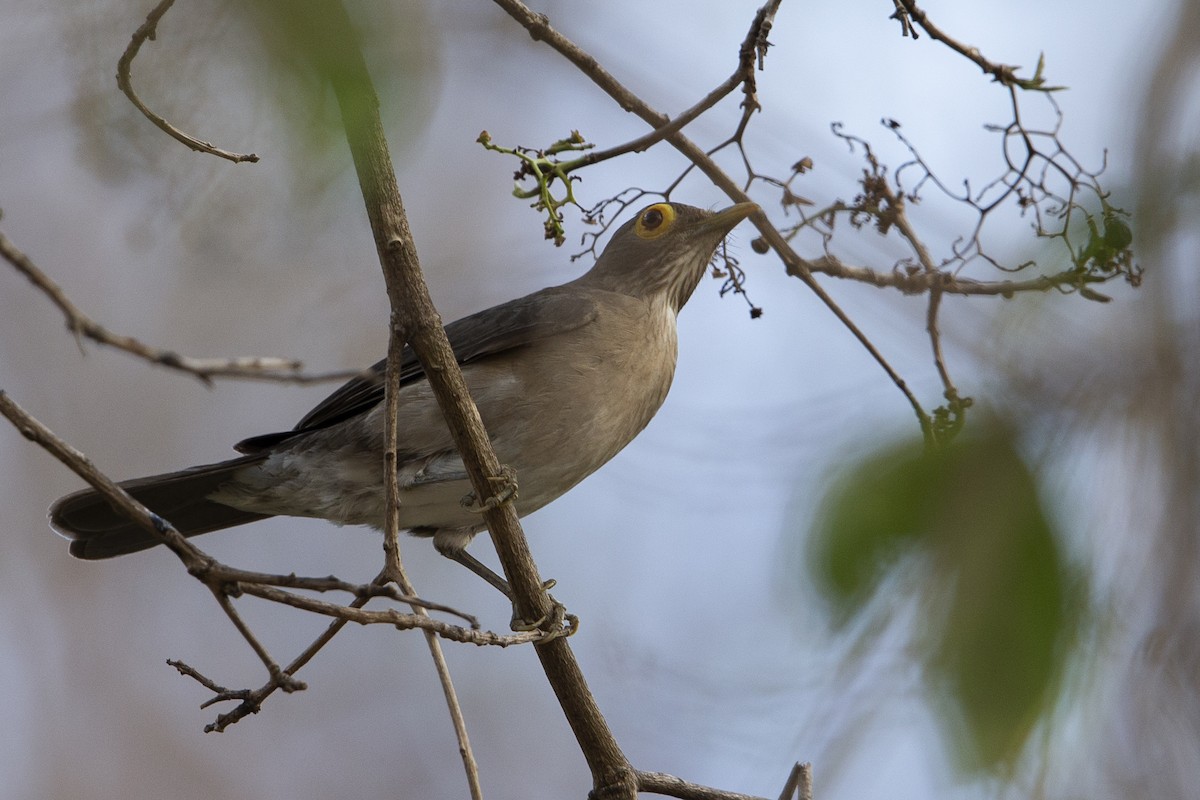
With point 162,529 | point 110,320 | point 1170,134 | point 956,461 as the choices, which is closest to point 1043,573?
point 956,461

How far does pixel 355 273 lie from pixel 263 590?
18.3ft

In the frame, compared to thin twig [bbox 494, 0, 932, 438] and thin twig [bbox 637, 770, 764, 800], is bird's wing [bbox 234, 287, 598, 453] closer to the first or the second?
thin twig [bbox 494, 0, 932, 438]

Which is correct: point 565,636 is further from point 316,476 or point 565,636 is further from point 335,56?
point 335,56

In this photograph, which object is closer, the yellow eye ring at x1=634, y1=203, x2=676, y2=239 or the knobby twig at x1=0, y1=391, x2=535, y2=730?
the knobby twig at x1=0, y1=391, x2=535, y2=730

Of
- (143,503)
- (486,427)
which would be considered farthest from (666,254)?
(143,503)

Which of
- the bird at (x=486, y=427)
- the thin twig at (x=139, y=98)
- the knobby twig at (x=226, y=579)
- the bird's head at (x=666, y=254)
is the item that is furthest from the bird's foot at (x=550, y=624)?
the bird's head at (x=666, y=254)

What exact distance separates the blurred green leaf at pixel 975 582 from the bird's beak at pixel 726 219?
354 centimetres

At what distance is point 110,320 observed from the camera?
10992 millimetres

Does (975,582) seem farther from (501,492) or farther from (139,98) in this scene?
(139,98)

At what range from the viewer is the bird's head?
6.45m

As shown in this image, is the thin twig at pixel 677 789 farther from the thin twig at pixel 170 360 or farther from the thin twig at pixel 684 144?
the thin twig at pixel 170 360

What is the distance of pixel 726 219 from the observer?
20.2ft

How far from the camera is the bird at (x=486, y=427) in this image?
5555 mm

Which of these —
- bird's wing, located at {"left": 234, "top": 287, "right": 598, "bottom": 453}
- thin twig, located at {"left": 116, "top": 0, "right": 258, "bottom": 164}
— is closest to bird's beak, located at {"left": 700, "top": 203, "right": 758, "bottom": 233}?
bird's wing, located at {"left": 234, "top": 287, "right": 598, "bottom": 453}
